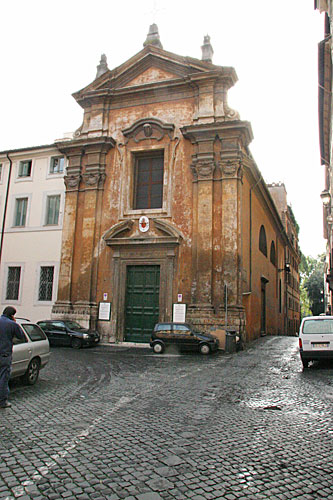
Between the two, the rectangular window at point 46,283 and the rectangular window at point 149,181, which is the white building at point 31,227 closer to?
the rectangular window at point 46,283

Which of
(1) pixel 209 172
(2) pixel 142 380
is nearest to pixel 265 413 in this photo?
(2) pixel 142 380

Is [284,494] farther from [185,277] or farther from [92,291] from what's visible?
[92,291]

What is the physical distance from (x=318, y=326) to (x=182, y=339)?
5.58m

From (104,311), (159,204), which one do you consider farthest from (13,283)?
(159,204)

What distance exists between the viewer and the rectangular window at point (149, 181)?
826 inches

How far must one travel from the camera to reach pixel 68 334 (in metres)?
18.1

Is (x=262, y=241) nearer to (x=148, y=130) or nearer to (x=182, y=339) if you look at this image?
(x=148, y=130)

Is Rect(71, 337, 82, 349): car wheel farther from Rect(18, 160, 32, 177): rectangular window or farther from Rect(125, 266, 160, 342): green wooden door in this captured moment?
Rect(18, 160, 32, 177): rectangular window

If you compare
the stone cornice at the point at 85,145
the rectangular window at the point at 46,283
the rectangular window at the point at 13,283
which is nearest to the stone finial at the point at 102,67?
the stone cornice at the point at 85,145

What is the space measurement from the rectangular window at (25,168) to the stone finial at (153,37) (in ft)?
32.2

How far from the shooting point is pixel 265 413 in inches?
264

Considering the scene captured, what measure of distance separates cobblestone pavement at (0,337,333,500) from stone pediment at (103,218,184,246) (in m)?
9.68

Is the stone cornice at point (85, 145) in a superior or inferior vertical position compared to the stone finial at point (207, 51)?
inferior

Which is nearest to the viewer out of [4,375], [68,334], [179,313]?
[4,375]
